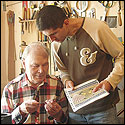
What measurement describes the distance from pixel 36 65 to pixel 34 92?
188 millimetres

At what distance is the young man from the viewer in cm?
115

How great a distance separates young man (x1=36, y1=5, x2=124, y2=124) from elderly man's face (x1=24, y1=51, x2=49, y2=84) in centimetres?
14

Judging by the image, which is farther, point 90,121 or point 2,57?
point 2,57

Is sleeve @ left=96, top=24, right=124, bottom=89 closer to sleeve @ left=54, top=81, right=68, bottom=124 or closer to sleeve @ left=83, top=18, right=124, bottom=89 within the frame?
sleeve @ left=83, top=18, right=124, bottom=89

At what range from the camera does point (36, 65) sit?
117cm

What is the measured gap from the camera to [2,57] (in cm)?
334

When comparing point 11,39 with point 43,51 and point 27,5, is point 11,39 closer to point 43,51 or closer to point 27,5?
point 27,5

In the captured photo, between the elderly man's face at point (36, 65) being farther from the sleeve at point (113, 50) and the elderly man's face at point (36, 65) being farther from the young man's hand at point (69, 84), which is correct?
the sleeve at point (113, 50)

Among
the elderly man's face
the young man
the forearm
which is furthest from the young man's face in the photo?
the forearm

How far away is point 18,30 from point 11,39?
218 millimetres

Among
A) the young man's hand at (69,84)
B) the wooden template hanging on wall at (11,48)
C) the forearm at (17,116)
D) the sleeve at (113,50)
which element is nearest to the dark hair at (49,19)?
the sleeve at (113,50)

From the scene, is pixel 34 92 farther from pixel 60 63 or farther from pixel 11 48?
pixel 11 48

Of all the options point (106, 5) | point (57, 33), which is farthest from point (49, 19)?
point (106, 5)

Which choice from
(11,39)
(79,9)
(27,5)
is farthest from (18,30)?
(79,9)
